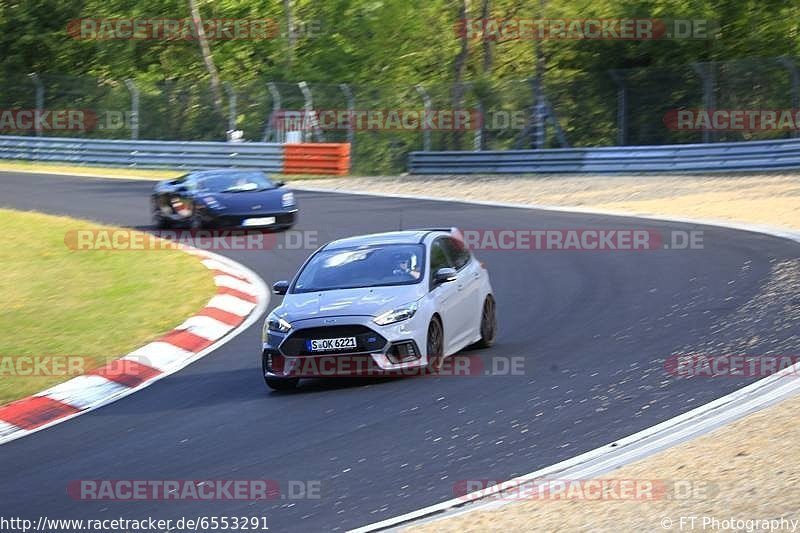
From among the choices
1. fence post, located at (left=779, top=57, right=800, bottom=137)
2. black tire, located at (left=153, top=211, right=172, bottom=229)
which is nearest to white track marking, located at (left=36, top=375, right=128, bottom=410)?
black tire, located at (left=153, top=211, right=172, bottom=229)

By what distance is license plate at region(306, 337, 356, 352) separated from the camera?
475 inches

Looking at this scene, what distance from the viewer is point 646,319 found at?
14805 millimetres

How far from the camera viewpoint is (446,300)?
12.9m

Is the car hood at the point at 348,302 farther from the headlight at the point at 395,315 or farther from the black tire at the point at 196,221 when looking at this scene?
the black tire at the point at 196,221

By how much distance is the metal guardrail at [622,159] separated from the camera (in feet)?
97.4

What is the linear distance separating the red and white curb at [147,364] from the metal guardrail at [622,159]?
573 inches

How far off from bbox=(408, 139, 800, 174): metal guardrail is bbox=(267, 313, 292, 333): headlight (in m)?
19.6

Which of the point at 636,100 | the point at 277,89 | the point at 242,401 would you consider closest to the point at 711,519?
the point at 242,401

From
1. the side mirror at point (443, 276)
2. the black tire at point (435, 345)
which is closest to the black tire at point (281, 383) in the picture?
the black tire at point (435, 345)

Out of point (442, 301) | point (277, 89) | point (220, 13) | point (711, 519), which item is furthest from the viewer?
point (220, 13)

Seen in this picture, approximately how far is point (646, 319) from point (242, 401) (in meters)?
5.12

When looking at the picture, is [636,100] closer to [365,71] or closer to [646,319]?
[365,71]

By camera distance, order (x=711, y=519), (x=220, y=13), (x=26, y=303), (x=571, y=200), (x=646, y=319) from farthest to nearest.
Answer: (x=220, y=13) → (x=571, y=200) → (x=26, y=303) → (x=646, y=319) → (x=711, y=519)

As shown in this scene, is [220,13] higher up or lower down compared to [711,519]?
higher up
